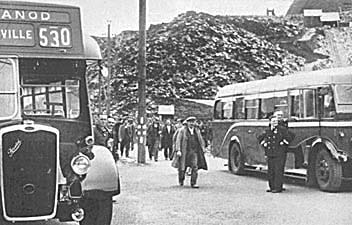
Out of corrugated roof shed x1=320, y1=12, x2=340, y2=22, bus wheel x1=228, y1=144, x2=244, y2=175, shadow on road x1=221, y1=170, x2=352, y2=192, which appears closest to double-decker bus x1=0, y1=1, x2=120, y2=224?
shadow on road x1=221, y1=170, x2=352, y2=192

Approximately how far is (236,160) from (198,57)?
121 ft

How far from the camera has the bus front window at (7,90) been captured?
8.67 metres

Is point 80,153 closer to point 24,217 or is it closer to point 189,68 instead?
point 24,217

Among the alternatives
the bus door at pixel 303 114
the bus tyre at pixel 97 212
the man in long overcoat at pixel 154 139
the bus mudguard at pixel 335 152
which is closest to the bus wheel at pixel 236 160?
the bus door at pixel 303 114

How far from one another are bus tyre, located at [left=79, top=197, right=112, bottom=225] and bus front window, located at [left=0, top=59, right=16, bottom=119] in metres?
1.48

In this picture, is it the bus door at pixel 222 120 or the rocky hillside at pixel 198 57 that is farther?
the rocky hillside at pixel 198 57

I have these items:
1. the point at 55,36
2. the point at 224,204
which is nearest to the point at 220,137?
the point at 224,204

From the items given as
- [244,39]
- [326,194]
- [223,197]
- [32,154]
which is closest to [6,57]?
[32,154]

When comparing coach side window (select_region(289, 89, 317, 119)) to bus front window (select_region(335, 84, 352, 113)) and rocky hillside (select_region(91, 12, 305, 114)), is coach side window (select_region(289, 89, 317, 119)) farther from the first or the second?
rocky hillside (select_region(91, 12, 305, 114))

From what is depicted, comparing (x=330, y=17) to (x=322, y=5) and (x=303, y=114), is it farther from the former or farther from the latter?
(x=303, y=114)

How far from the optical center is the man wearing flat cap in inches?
655

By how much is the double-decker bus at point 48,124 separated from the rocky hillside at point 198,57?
4061 cm

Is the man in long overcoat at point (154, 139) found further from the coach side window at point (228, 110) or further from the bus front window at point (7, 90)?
the bus front window at point (7, 90)

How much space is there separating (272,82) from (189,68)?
1460 inches
